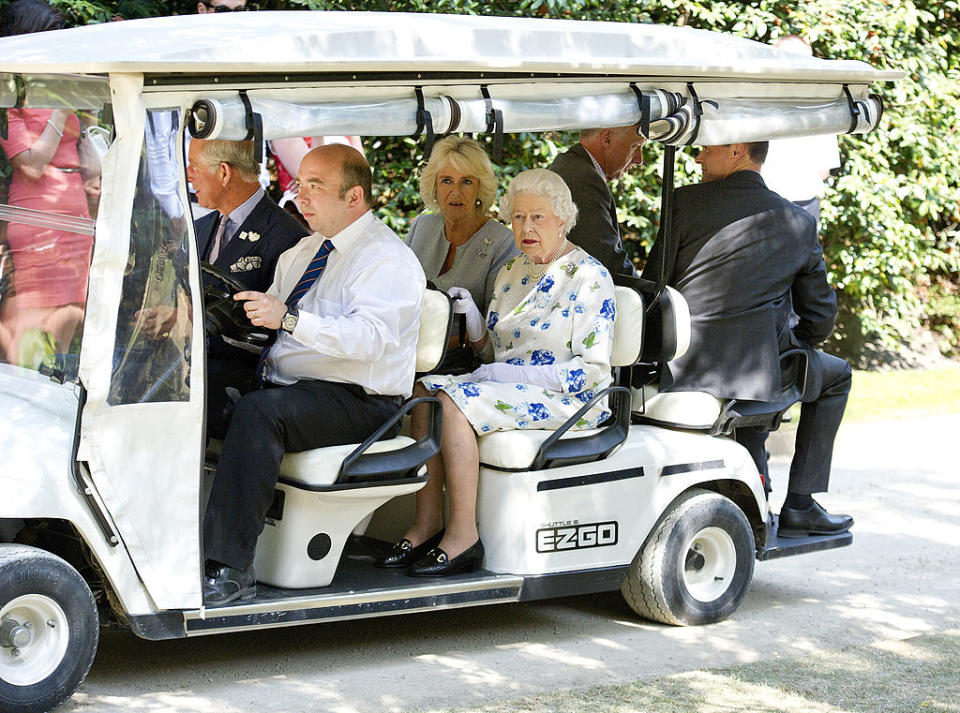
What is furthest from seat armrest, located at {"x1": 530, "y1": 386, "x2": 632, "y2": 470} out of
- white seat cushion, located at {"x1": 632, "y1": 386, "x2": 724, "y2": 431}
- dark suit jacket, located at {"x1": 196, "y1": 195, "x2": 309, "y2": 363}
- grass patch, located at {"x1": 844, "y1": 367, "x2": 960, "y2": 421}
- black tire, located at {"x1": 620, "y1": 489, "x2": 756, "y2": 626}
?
grass patch, located at {"x1": 844, "y1": 367, "x2": 960, "y2": 421}

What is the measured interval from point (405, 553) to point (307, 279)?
3.09ft

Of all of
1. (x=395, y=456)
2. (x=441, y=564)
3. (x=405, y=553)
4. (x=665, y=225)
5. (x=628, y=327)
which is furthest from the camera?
(x=665, y=225)

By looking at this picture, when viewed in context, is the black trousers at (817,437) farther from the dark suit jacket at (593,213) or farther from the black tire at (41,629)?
the black tire at (41,629)

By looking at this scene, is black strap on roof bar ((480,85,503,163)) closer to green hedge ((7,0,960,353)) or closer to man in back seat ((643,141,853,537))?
man in back seat ((643,141,853,537))

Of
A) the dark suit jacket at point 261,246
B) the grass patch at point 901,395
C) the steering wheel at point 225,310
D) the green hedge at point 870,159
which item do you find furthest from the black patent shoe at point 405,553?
the grass patch at point 901,395

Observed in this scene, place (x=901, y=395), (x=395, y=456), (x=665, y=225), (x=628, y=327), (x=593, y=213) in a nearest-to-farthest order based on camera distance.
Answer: (x=395, y=456) → (x=628, y=327) → (x=665, y=225) → (x=593, y=213) → (x=901, y=395)

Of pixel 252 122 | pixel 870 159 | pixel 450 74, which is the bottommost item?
pixel 252 122

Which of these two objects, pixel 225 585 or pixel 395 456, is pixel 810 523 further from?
pixel 225 585

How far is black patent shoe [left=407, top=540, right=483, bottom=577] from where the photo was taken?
4.54 m

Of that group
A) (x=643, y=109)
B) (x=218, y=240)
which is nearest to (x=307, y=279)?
(x=218, y=240)

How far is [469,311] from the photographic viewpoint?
16.7 ft

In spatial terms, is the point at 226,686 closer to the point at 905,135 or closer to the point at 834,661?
the point at 834,661

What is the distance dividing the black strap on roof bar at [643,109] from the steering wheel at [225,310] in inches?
52.7

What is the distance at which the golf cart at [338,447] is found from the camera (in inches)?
148
